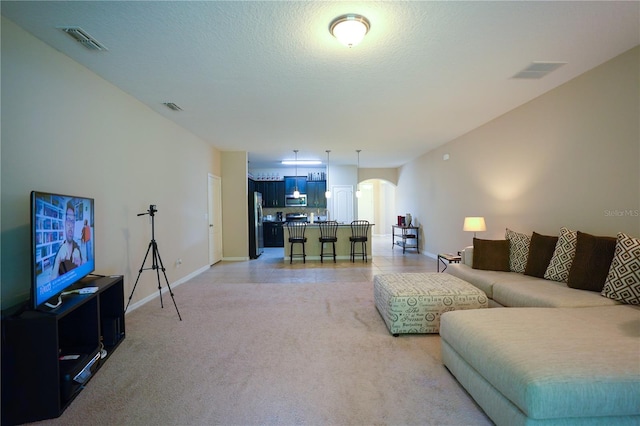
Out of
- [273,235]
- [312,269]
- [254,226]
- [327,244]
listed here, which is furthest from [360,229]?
[273,235]

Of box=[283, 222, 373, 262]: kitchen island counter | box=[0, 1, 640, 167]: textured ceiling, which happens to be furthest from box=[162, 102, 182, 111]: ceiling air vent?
box=[283, 222, 373, 262]: kitchen island counter

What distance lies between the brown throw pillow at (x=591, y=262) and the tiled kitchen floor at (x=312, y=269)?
9.70 ft

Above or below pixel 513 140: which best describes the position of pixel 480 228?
below

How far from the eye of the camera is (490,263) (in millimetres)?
3689

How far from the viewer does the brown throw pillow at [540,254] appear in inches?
127

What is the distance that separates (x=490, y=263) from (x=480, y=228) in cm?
85

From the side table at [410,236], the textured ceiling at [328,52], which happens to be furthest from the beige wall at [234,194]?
the side table at [410,236]

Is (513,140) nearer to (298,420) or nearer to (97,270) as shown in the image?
(298,420)

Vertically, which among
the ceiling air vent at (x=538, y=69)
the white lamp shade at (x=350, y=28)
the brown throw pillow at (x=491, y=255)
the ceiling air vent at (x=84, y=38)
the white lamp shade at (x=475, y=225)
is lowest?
the brown throw pillow at (x=491, y=255)

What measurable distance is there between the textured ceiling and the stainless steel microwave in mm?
5317

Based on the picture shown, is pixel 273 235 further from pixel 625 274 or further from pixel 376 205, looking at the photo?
pixel 625 274

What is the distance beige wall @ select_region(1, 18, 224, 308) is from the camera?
2.14 meters

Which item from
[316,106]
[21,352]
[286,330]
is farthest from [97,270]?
[316,106]

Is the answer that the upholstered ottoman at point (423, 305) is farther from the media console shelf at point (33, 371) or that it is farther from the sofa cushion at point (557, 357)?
the media console shelf at point (33, 371)
